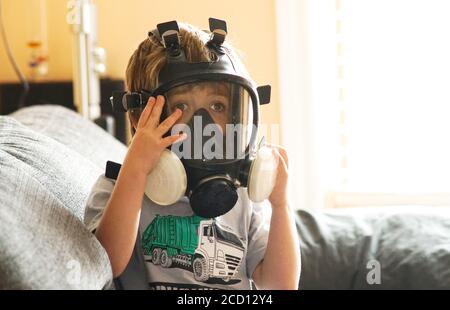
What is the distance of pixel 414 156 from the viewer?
1.72 m

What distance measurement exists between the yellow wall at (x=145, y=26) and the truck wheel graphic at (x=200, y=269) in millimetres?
244

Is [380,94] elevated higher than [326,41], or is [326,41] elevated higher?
[326,41]

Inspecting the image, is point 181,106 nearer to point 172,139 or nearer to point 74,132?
point 172,139

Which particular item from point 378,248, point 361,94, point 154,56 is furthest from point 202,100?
point 361,94

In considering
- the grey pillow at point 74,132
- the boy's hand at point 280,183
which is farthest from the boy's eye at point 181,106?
the grey pillow at point 74,132

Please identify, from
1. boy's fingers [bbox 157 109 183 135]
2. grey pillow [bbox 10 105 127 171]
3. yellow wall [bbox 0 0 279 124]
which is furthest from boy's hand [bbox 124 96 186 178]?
grey pillow [bbox 10 105 127 171]

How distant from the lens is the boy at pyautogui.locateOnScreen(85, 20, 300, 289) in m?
0.80

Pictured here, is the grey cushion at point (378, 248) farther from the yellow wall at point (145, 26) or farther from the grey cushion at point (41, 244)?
the grey cushion at point (41, 244)

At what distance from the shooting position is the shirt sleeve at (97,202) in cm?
89

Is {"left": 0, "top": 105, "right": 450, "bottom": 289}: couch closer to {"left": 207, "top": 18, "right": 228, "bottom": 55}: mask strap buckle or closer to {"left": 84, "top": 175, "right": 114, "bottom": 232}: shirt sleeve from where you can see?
{"left": 84, "top": 175, "right": 114, "bottom": 232}: shirt sleeve

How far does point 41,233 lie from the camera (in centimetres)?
73

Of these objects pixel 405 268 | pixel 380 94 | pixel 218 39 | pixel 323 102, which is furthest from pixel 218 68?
pixel 380 94
